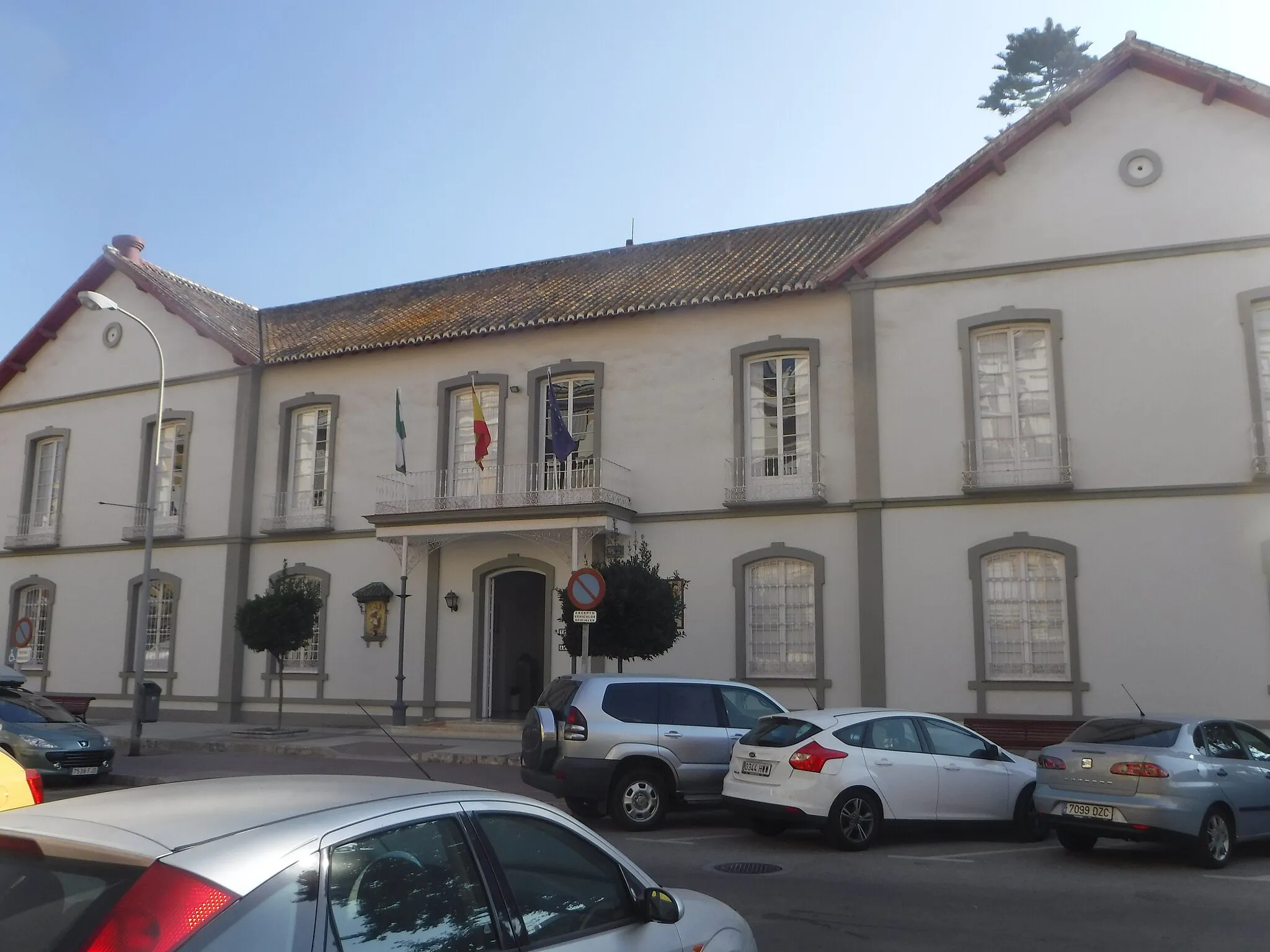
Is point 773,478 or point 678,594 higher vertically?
point 773,478

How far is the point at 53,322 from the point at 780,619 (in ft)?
68.4

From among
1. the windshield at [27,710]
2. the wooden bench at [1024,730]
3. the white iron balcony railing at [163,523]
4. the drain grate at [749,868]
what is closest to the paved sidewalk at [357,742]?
the windshield at [27,710]

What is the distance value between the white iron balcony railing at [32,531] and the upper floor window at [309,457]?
7197 mm

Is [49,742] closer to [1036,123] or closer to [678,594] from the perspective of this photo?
[678,594]

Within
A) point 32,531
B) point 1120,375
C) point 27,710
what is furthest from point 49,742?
point 1120,375

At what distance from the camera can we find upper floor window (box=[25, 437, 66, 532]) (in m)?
28.3

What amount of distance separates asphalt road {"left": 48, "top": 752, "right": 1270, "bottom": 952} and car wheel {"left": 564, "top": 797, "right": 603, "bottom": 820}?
11.9 inches

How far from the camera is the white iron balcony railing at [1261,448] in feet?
56.3

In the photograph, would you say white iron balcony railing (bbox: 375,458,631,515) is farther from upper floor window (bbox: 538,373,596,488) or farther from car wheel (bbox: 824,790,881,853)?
car wheel (bbox: 824,790,881,853)

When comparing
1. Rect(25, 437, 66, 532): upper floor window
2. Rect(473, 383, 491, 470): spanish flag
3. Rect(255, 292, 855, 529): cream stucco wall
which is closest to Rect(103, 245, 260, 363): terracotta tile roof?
Rect(255, 292, 855, 529): cream stucco wall

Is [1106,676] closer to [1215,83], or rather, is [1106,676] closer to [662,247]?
[1215,83]

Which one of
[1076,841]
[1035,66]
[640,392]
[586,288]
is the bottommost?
[1076,841]

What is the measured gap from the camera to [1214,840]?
9.90 metres

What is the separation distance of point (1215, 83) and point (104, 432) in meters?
25.1
